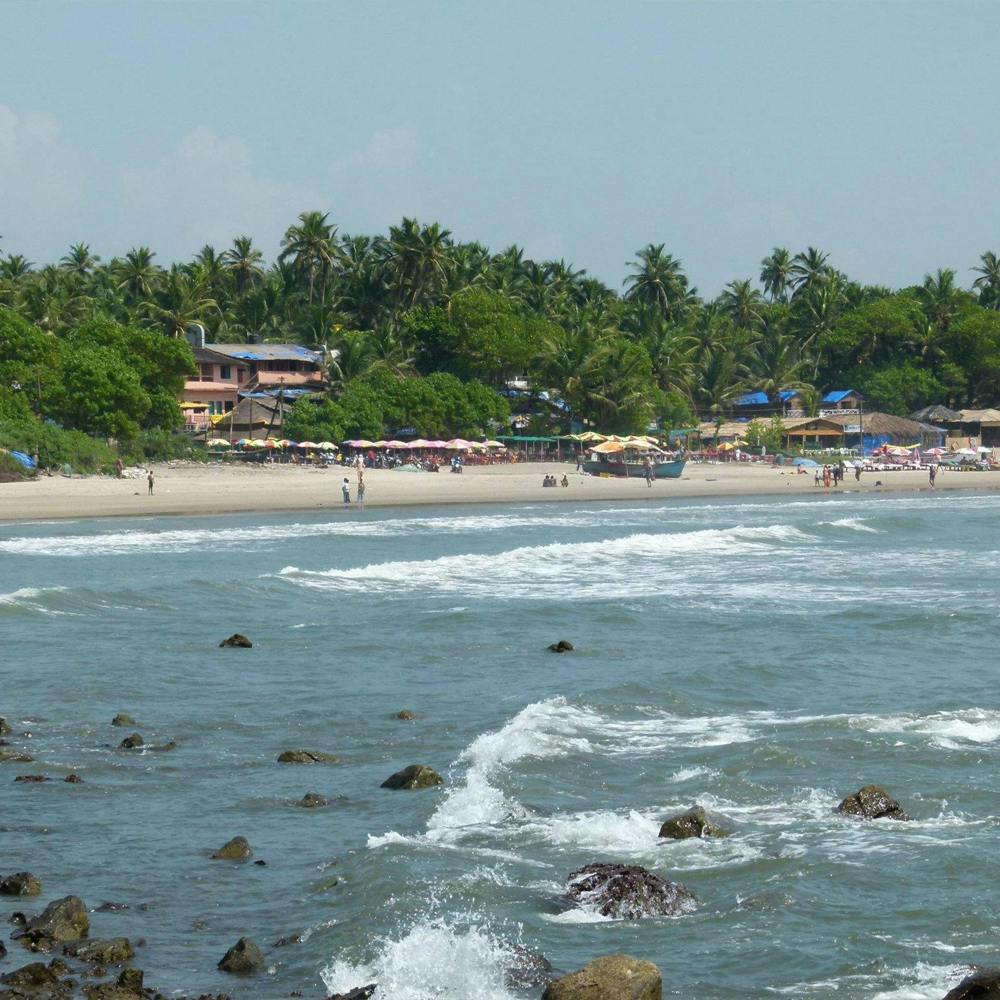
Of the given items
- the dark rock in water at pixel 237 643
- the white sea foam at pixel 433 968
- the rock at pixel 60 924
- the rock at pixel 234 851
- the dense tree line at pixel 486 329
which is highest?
the dense tree line at pixel 486 329

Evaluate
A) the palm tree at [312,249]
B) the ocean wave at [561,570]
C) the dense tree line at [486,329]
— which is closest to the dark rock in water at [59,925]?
the ocean wave at [561,570]

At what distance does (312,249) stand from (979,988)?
83474 mm

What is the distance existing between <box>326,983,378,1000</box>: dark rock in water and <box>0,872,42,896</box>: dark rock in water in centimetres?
285

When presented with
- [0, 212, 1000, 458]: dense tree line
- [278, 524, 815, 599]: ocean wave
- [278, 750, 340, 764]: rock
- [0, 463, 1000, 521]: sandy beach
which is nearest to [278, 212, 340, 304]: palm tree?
[0, 212, 1000, 458]: dense tree line

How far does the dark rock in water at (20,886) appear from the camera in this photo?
429 inches

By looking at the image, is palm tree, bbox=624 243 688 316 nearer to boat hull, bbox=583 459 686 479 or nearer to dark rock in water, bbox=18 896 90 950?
boat hull, bbox=583 459 686 479

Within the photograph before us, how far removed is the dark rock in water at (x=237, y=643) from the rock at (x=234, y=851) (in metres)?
10.5

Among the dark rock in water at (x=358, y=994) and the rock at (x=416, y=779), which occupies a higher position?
the rock at (x=416, y=779)

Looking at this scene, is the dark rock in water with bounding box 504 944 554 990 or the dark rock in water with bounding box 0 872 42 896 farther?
the dark rock in water with bounding box 0 872 42 896

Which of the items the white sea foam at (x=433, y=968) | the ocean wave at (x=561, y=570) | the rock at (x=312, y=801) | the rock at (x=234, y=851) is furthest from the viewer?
the ocean wave at (x=561, y=570)

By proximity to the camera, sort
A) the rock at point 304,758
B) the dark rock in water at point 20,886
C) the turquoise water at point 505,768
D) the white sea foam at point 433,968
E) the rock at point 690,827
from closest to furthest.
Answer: the white sea foam at point 433,968 < the turquoise water at point 505,768 < the dark rock in water at point 20,886 < the rock at point 690,827 < the rock at point 304,758

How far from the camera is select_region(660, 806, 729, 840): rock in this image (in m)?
12.3

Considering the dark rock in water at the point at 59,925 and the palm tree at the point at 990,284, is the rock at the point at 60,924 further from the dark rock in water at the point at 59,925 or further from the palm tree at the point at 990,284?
the palm tree at the point at 990,284

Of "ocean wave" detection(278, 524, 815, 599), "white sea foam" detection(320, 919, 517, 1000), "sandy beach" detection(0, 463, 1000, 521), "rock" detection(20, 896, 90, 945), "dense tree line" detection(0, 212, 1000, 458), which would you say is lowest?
"white sea foam" detection(320, 919, 517, 1000)
